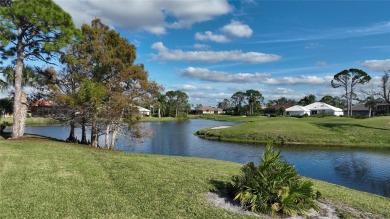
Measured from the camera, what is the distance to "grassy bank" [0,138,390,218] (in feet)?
28.2

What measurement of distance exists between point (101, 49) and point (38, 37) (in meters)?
4.63

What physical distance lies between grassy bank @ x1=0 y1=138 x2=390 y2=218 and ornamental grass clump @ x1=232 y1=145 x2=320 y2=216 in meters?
0.98

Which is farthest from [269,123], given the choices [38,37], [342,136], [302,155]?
[38,37]

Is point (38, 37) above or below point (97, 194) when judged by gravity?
above

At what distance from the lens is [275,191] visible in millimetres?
9438

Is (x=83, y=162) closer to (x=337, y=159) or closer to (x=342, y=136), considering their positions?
(x=337, y=159)

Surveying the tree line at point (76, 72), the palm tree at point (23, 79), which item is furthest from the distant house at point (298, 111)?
the palm tree at point (23, 79)

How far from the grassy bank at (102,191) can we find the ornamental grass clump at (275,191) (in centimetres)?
98

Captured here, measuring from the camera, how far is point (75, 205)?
8.95 meters

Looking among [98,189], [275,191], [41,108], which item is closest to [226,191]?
[275,191]

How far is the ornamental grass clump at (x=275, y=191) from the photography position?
933cm

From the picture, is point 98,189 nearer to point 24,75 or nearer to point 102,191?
point 102,191

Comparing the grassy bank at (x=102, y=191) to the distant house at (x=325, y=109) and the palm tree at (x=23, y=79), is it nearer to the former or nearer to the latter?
the palm tree at (x=23, y=79)

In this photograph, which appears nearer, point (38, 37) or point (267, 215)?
point (267, 215)
